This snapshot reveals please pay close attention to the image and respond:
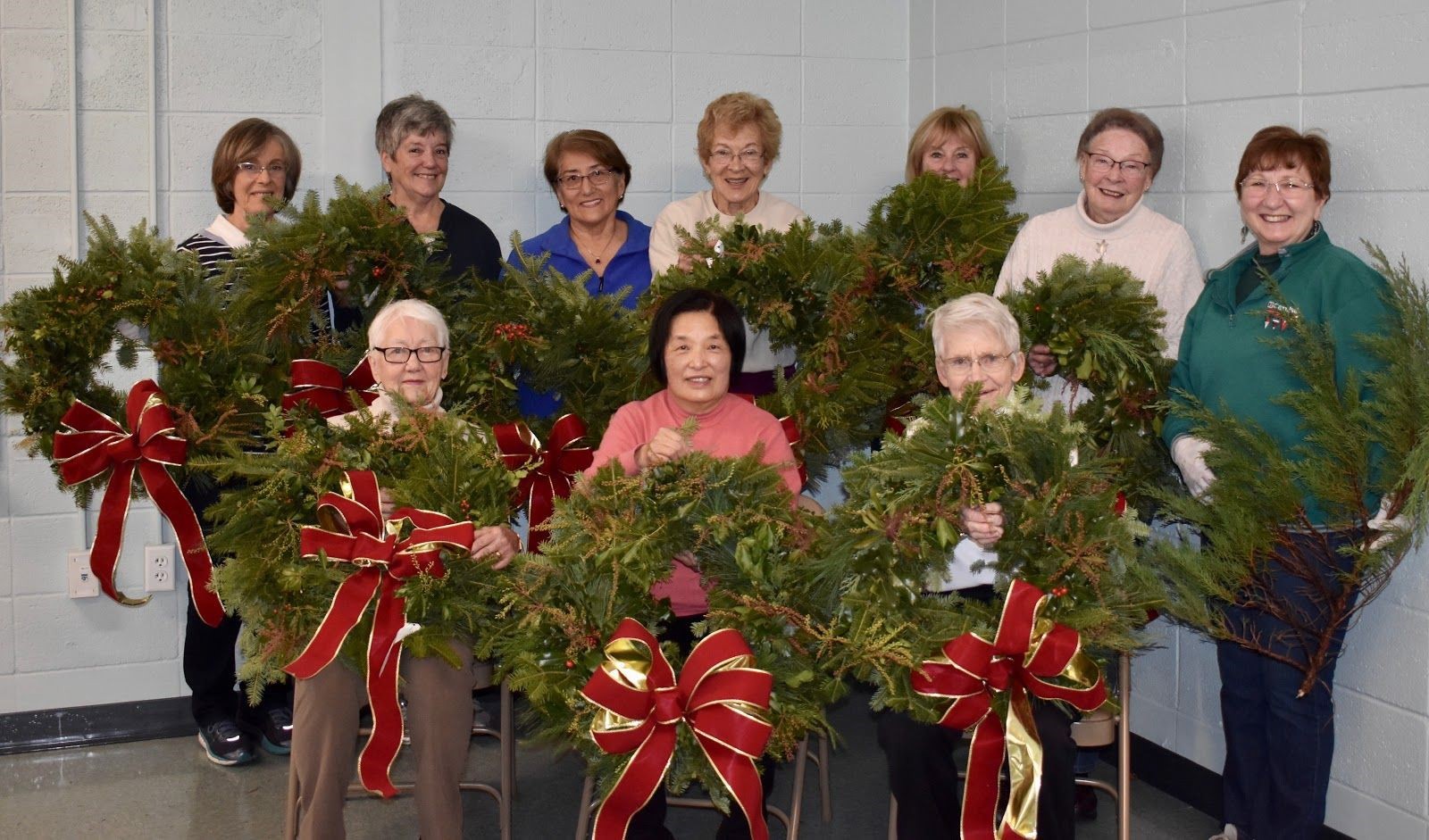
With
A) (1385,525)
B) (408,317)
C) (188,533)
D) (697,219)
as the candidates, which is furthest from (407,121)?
(1385,525)

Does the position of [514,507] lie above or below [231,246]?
below

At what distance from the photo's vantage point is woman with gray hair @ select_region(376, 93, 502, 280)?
401cm

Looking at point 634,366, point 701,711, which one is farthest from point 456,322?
point 701,711

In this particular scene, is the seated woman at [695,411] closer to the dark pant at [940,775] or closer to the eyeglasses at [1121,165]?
the dark pant at [940,775]

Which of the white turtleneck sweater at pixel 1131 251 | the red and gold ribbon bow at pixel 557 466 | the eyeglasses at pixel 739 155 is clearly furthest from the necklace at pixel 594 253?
the white turtleneck sweater at pixel 1131 251

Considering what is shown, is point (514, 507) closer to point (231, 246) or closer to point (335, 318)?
point (335, 318)

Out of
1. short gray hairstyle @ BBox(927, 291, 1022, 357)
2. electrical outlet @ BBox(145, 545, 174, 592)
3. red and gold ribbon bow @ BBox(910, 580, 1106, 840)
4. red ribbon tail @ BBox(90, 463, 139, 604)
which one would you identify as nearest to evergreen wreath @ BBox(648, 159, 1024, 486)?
short gray hairstyle @ BBox(927, 291, 1022, 357)

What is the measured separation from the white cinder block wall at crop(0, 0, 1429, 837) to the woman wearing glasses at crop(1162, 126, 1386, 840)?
21cm

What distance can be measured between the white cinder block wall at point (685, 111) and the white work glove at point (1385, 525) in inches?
14.6

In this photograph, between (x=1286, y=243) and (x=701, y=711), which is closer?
(x=701, y=711)

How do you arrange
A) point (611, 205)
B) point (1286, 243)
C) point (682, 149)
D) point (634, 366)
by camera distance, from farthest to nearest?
1. point (682, 149)
2. point (611, 205)
3. point (634, 366)
4. point (1286, 243)

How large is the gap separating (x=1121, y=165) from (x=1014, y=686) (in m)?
1.61

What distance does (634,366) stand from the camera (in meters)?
3.40

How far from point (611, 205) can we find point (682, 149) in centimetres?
79
